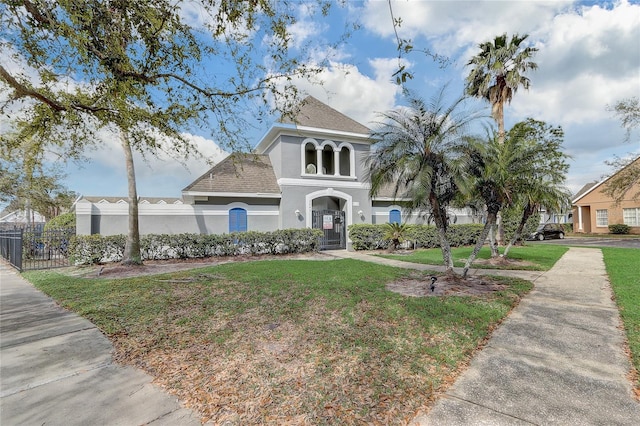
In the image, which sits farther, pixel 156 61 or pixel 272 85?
pixel 272 85

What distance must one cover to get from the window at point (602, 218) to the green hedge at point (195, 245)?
3524 cm

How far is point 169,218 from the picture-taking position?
14.7 metres

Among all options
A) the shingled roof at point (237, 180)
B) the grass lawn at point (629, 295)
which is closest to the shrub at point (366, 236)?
the shingled roof at point (237, 180)

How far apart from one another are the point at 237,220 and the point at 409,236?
958 cm

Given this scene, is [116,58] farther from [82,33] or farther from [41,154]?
[41,154]

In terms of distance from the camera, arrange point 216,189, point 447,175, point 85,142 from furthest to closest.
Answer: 1. point 216,189
2. point 447,175
3. point 85,142

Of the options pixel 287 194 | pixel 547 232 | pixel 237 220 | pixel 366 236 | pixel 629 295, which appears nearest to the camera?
pixel 629 295

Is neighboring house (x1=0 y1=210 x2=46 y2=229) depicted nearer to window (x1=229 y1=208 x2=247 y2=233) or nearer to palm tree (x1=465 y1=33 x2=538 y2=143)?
window (x1=229 y1=208 x2=247 y2=233)

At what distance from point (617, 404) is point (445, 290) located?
4.27 m

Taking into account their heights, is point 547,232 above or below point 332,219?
below

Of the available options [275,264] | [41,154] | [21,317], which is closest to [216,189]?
[275,264]

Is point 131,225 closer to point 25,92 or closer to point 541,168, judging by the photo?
point 25,92

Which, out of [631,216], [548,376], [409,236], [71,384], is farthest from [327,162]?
[631,216]

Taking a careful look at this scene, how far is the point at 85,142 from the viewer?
22.4 ft
